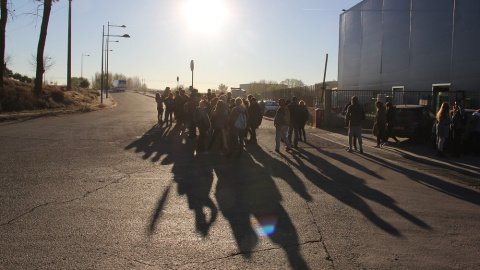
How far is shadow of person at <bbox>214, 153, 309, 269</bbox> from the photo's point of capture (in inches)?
177

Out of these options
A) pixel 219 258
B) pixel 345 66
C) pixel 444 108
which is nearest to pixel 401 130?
pixel 444 108

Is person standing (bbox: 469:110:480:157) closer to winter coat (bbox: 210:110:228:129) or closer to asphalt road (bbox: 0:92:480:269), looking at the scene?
asphalt road (bbox: 0:92:480:269)

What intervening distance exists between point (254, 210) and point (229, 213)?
1.27ft

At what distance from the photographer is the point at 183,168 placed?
924 cm

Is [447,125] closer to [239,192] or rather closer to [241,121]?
[241,121]

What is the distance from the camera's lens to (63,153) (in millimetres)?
10633

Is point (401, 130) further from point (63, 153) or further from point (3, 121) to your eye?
point (3, 121)

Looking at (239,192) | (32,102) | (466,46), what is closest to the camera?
(239,192)

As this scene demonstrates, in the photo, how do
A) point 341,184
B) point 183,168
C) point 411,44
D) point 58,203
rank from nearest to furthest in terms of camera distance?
point 58,203 < point 341,184 < point 183,168 < point 411,44

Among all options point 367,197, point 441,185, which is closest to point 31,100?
point 367,197

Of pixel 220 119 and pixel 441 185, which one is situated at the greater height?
pixel 220 119

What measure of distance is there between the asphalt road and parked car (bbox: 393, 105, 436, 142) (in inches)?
181

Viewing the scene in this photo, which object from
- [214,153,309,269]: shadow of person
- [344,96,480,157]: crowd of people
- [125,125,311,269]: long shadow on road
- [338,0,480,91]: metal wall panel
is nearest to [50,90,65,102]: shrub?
[125,125,311,269]: long shadow on road

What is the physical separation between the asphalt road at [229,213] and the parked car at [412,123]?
460cm
